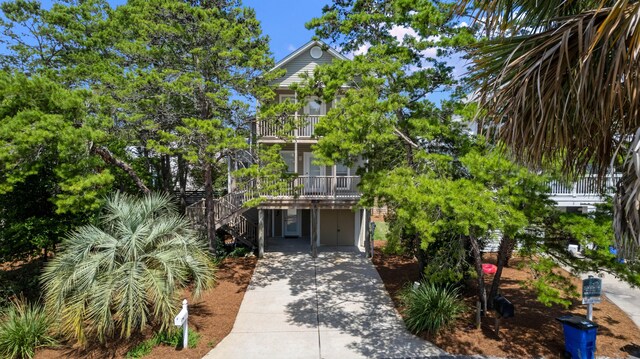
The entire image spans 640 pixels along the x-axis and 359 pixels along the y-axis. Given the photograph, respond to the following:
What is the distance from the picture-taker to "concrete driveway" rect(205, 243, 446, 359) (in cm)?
765

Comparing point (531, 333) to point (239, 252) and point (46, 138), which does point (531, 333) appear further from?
point (46, 138)

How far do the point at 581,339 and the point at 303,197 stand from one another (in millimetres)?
10172

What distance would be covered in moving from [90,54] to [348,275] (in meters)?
13.0

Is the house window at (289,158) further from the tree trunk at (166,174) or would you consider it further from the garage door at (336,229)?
the tree trunk at (166,174)

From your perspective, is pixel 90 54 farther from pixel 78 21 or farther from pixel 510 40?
pixel 510 40

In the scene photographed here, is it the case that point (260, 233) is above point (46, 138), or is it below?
below

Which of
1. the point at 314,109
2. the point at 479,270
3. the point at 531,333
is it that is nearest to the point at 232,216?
the point at 314,109

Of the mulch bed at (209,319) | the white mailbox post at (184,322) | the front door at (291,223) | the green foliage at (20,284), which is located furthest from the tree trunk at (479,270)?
the green foliage at (20,284)

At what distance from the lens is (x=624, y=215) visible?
10.3 feet

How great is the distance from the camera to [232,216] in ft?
47.6

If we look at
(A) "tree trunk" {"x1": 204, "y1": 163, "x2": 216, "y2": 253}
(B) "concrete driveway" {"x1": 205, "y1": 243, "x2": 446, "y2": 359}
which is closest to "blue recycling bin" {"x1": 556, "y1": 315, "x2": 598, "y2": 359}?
(B) "concrete driveway" {"x1": 205, "y1": 243, "x2": 446, "y2": 359}

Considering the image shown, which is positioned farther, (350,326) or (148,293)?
(350,326)

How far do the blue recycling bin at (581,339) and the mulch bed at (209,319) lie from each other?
751 centimetres

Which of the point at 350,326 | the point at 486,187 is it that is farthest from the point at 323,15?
the point at 350,326
